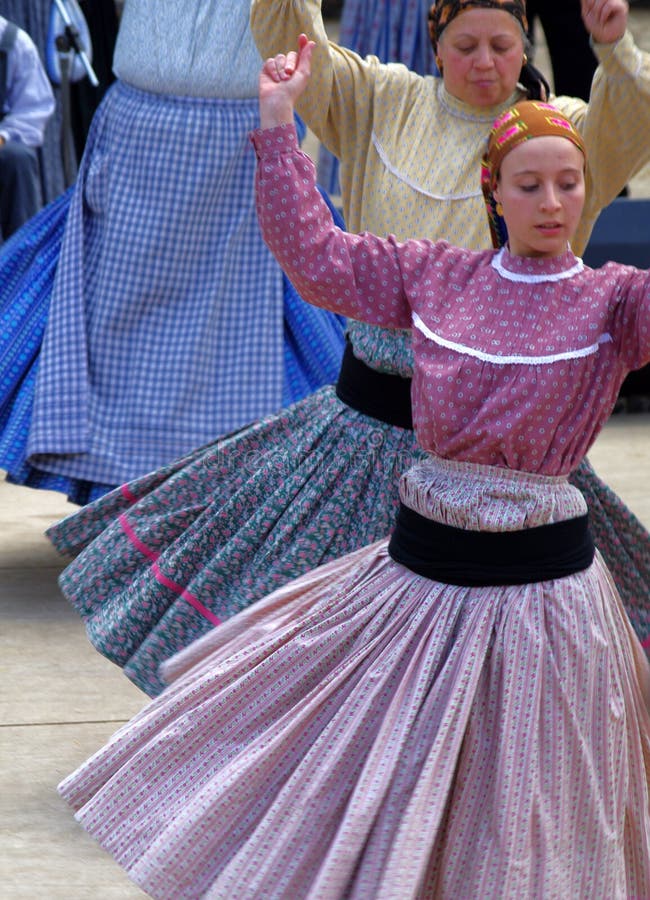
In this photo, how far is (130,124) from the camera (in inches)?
176

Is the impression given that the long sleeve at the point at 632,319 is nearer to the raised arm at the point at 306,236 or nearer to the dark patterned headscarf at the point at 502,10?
the raised arm at the point at 306,236

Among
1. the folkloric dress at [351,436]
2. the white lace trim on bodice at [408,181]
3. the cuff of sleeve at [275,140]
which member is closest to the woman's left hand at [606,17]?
the folkloric dress at [351,436]

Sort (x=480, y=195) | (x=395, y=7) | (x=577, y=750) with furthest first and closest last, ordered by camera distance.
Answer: (x=395, y=7) → (x=480, y=195) → (x=577, y=750)

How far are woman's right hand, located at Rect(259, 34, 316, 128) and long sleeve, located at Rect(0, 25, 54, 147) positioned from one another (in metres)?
4.08

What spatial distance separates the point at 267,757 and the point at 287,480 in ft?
2.92

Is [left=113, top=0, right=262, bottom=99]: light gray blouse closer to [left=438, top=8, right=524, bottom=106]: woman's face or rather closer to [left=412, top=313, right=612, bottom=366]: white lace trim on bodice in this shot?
[left=438, top=8, right=524, bottom=106]: woman's face

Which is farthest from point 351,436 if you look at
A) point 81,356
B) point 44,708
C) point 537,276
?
point 81,356

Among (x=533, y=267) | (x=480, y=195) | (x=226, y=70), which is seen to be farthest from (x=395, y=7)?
(x=533, y=267)

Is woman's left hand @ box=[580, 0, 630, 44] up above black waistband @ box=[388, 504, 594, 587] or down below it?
above

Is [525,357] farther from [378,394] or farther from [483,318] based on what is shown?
[378,394]

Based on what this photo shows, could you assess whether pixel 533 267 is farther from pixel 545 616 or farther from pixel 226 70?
pixel 226 70

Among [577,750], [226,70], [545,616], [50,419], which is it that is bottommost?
[50,419]

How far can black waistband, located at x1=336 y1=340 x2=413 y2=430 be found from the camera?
129 inches

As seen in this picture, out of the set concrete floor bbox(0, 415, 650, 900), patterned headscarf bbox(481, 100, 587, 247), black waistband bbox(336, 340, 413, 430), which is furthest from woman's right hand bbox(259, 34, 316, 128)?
concrete floor bbox(0, 415, 650, 900)
